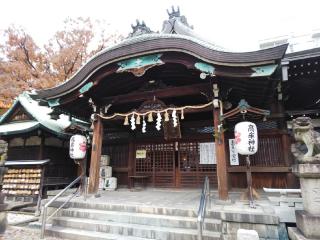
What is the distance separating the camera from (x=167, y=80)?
29.2ft

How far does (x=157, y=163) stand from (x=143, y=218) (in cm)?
488

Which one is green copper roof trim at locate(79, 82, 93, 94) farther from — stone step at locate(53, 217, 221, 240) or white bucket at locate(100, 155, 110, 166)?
stone step at locate(53, 217, 221, 240)

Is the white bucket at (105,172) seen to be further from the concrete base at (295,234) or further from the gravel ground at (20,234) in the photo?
the concrete base at (295,234)

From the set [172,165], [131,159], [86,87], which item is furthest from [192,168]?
[86,87]

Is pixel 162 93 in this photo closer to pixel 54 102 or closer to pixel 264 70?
pixel 264 70

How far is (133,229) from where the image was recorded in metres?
5.86

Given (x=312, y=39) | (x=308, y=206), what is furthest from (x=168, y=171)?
(x=312, y=39)

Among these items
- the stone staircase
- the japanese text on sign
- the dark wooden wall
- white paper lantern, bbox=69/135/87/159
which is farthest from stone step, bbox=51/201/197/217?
the dark wooden wall

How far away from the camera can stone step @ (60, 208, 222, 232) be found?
5.58 m

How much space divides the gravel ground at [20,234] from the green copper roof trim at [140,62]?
5621 mm

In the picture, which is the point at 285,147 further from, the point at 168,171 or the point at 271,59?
the point at 168,171

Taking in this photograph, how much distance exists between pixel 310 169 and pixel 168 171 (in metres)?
6.77

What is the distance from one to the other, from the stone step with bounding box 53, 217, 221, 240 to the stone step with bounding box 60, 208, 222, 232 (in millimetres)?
115

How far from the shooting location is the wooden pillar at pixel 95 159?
827cm
